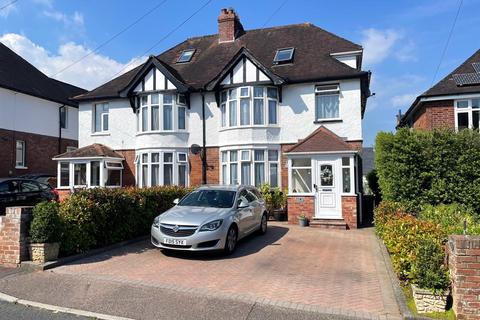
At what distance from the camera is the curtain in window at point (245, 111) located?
18.1 meters

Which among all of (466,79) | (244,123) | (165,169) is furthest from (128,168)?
(466,79)

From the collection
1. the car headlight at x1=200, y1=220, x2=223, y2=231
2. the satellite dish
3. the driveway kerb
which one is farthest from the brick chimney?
the driveway kerb

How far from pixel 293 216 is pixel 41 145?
18.9 metres

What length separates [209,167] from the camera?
19125 mm

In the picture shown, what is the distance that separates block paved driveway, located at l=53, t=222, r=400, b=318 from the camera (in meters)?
6.27

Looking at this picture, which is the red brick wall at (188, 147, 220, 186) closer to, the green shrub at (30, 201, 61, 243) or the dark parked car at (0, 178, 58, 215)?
the dark parked car at (0, 178, 58, 215)

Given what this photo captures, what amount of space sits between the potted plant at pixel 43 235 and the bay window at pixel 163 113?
445 inches

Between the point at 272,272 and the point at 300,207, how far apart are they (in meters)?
7.90

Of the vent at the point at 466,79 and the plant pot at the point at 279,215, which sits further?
the vent at the point at 466,79

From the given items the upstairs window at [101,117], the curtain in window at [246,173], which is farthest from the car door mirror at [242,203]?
the upstairs window at [101,117]

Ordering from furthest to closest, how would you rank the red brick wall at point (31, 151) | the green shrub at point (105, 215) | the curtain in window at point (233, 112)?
the red brick wall at point (31, 151)
the curtain in window at point (233, 112)
the green shrub at point (105, 215)

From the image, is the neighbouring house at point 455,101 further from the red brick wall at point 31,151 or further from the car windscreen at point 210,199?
the red brick wall at point 31,151

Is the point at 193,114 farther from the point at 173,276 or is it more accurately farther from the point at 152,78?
the point at 173,276

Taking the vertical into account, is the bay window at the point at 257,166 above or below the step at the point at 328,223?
above
